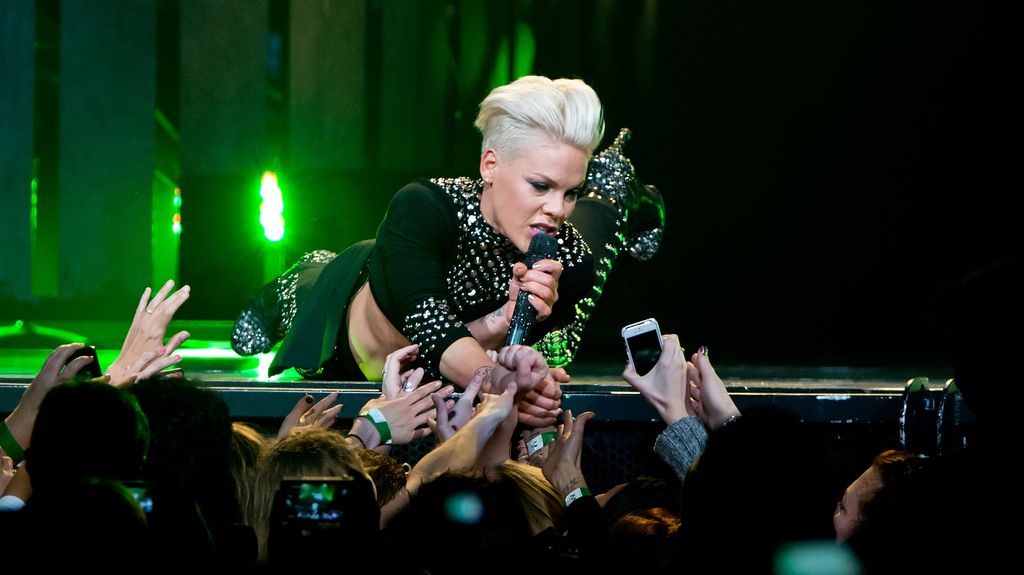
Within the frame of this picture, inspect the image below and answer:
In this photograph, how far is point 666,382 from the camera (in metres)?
1.86

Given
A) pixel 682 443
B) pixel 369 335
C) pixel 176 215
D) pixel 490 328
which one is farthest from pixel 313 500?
pixel 176 215

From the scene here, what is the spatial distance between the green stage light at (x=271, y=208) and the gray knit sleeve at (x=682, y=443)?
3.77 meters

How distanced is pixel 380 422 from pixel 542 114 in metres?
1.10

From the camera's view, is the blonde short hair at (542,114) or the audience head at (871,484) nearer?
the audience head at (871,484)

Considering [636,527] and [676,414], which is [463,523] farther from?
[676,414]

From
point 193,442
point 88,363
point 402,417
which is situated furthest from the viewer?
point 402,417

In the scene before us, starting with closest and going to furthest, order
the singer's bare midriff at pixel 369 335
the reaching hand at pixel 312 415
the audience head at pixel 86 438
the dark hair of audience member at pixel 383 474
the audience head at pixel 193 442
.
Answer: the audience head at pixel 86 438, the audience head at pixel 193 442, the dark hair of audience member at pixel 383 474, the reaching hand at pixel 312 415, the singer's bare midriff at pixel 369 335

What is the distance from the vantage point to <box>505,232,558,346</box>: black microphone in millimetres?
2230

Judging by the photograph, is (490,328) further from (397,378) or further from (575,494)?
(575,494)

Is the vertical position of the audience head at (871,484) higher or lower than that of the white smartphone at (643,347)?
lower

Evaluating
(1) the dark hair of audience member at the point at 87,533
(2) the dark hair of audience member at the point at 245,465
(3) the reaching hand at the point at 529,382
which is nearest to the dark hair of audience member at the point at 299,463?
(2) the dark hair of audience member at the point at 245,465

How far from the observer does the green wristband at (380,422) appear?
201 cm

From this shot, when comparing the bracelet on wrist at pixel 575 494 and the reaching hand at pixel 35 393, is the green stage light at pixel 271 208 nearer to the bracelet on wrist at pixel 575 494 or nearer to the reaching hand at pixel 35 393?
the reaching hand at pixel 35 393

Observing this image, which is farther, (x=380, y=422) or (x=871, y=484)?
(x=380, y=422)
